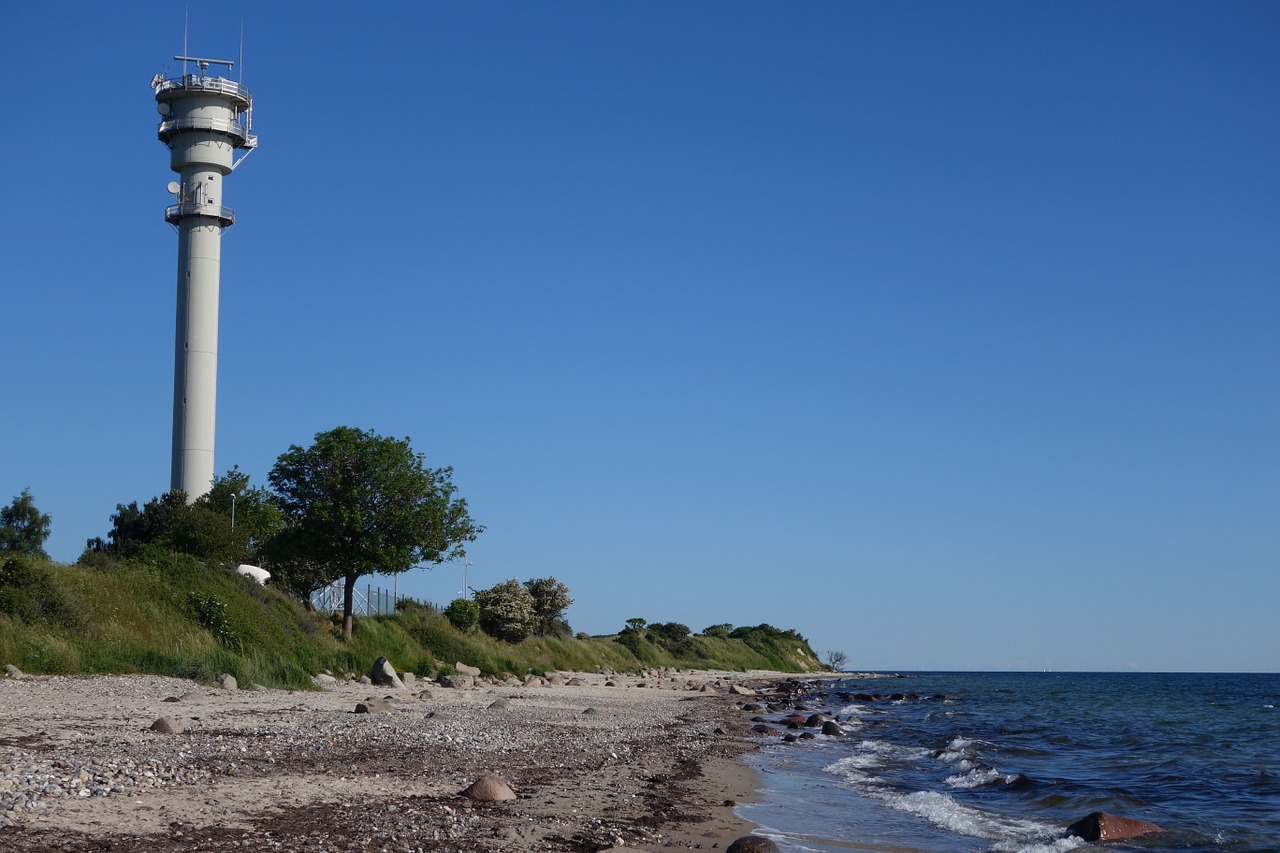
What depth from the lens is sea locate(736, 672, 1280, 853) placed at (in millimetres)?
13250

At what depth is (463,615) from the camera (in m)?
46.0

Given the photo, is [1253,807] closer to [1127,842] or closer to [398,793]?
[1127,842]

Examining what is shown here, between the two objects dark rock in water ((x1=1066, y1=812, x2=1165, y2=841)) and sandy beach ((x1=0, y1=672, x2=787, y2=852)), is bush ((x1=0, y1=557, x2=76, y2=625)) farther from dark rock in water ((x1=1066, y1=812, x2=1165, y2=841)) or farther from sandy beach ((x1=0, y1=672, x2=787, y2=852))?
dark rock in water ((x1=1066, y1=812, x2=1165, y2=841))

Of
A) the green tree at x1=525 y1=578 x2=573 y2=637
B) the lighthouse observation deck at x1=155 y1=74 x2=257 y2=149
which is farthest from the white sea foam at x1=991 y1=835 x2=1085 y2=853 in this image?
the lighthouse observation deck at x1=155 y1=74 x2=257 y2=149

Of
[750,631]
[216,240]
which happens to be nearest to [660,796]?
[216,240]

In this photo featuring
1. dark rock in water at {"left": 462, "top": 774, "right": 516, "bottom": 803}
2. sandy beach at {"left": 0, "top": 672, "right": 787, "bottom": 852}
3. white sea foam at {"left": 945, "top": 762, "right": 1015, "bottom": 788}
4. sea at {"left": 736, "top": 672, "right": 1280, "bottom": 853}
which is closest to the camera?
sandy beach at {"left": 0, "top": 672, "right": 787, "bottom": 852}

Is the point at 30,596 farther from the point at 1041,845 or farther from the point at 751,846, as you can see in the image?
the point at 1041,845

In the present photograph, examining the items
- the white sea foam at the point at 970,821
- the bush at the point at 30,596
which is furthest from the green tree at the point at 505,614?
the white sea foam at the point at 970,821

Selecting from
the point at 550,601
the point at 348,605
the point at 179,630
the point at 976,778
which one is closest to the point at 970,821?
the point at 976,778

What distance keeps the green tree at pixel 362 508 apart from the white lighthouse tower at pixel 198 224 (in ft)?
63.6

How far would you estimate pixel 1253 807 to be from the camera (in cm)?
1716

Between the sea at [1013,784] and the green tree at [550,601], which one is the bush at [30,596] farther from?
the green tree at [550,601]

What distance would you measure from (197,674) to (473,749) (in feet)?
38.0

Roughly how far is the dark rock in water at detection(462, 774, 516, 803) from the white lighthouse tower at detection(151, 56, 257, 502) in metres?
47.8
